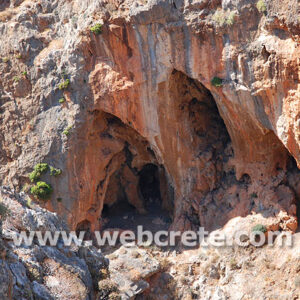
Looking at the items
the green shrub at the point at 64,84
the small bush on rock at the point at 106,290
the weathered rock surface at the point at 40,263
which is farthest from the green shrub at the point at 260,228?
the green shrub at the point at 64,84

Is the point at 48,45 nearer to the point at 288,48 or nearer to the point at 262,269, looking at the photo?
the point at 288,48

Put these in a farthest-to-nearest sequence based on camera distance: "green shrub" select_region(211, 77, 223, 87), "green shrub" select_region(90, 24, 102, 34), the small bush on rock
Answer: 1. "green shrub" select_region(90, 24, 102, 34)
2. "green shrub" select_region(211, 77, 223, 87)
3. the small bush on rock

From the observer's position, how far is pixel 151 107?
87.6 feet

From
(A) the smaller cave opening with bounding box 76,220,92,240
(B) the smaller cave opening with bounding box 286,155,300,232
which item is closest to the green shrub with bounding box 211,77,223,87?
(B) the smaller cave opening with bounding box 286,155,300,232

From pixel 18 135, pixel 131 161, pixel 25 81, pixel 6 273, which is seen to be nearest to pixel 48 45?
pixel 25 81

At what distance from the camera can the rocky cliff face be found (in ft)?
79.4

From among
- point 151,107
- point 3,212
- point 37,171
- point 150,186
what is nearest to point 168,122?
point 151,107

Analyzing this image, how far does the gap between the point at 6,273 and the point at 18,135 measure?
16347mm

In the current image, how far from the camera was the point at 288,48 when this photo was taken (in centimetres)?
2205

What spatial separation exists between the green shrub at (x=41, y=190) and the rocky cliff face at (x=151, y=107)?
439mm

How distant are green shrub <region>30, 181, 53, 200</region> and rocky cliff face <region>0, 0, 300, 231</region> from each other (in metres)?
0.44

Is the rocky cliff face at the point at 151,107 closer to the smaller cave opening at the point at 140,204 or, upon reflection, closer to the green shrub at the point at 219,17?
the green shrub at the point at 219,17

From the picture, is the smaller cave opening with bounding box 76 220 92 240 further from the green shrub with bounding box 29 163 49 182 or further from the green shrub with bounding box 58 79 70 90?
the green shrub with bounding box 58 79 70 90

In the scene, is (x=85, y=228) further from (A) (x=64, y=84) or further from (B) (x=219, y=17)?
(B) (x=219, y=17)
